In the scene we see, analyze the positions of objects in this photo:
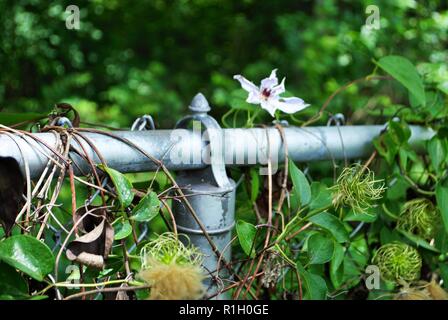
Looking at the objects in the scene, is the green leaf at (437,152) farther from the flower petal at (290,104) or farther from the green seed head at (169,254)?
the green seed head at (169,254)

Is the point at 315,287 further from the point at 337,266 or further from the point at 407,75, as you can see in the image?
the point at 407,75

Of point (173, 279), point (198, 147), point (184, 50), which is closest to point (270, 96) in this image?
point (198, 147)

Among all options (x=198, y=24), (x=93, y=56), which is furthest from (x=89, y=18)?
(x=198, y=24)

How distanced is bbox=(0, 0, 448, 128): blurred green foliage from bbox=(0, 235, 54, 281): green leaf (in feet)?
4.69

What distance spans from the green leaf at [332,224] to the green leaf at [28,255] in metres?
0.33

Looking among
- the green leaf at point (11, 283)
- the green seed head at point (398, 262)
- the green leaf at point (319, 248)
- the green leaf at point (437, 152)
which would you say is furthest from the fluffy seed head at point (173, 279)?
the green leaf at point (437, 152)

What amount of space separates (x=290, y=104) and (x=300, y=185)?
4.6 inches

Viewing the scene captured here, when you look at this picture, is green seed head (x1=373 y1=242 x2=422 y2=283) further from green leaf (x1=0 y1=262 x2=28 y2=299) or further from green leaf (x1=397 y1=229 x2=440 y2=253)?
green leaf (x1=0 y1=262 x2=28 y2=299)

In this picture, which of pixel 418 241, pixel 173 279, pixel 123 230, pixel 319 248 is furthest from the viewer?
pixel 418 241

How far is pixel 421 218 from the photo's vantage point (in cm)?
85

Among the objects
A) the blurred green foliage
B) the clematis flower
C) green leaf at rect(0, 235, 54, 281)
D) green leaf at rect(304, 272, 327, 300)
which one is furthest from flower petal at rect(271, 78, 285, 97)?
the blurred green foliage

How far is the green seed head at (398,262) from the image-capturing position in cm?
80

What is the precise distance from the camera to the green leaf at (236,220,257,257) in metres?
0.67
